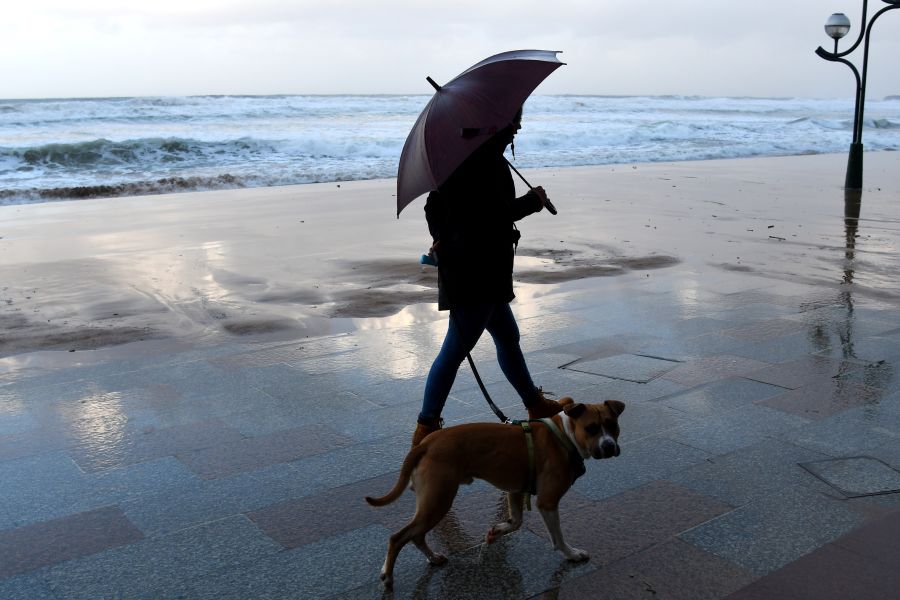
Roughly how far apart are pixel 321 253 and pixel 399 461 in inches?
262

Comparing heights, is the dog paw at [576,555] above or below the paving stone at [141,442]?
above

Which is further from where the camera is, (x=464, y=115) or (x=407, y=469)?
(x=464, y=115)

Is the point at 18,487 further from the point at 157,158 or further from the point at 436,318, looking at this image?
the point at 157,158

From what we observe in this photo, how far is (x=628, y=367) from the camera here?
578cm

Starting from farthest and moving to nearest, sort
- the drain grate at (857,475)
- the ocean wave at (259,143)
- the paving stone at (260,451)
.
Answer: the ocean wave at (259,143)
the paving stone at (260,451)
the drain grate at (857,475)

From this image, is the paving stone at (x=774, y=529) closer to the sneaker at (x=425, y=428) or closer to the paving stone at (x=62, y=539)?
the sneaker at (x=425, y=428)

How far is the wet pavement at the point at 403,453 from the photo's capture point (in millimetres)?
3197

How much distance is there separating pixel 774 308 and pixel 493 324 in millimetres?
4053

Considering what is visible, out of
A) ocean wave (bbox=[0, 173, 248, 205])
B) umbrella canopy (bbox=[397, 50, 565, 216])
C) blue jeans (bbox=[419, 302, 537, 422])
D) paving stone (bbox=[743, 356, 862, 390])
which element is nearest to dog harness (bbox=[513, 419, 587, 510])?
blue jeans (bbox=[419, 302, 537, 422])

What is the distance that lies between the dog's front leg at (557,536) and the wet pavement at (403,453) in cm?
5

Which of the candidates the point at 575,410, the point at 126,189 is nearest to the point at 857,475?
the point at 575,410

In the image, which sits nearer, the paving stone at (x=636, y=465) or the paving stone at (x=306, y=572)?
the paving stone at (x=306, y=572)

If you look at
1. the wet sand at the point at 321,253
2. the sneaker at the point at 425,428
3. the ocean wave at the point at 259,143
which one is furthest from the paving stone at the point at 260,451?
the ocean wave at the point at 259,143

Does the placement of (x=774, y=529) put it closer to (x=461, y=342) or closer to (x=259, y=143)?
(x=461, y=342)
